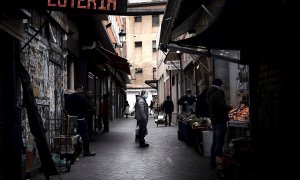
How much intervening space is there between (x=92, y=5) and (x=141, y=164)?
4.63 meters

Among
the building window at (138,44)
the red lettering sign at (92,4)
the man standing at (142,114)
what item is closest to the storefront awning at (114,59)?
the man standing at (142,114)

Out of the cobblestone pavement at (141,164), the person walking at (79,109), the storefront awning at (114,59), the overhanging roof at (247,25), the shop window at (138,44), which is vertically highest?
the shop window at (138,44)

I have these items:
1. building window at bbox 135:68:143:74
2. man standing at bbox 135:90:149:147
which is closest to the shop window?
building window at bbox 135:68:143:74

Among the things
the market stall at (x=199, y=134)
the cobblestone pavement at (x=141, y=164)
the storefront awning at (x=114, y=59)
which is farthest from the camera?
the storefront awning at (x=114, y=59)

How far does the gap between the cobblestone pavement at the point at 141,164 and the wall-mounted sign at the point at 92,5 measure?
3309 millimetres

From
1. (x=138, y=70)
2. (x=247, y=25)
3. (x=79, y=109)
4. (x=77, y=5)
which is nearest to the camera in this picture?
(x=247, y=25)

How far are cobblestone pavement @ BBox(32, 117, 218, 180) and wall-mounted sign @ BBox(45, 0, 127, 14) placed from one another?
3309 mm

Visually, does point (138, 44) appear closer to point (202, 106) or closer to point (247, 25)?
point (202, 106)

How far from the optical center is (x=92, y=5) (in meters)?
6.51

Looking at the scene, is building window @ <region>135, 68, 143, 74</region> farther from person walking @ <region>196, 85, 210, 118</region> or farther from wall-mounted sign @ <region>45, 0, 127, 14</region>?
wall-mounted sign @ <region>45, 0, 127, 14</region>

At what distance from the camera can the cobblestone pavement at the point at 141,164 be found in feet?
27.6

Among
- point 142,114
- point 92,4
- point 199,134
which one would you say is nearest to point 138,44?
point 142,114

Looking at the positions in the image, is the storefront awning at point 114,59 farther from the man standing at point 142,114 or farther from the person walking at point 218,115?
the person walking at point 218,115

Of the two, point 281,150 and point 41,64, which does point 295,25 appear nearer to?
point 281,150
